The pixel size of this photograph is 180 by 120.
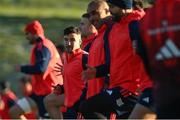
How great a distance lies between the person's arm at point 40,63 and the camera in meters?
16.4

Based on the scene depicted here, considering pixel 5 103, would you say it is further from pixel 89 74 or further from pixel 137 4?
A: pixel 89 74

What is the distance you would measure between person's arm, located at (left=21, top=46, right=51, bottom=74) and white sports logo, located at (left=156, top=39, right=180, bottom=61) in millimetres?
8978

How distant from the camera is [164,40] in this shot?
295 inches

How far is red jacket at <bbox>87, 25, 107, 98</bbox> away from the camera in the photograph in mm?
11859

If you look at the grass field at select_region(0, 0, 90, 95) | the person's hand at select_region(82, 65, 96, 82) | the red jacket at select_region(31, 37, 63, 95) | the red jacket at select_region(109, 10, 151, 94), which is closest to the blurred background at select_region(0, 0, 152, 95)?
the grass field at select_region(0, 0, 90, 95)

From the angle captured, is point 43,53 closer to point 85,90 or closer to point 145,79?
point 85,90

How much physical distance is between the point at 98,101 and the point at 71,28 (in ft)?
7.78

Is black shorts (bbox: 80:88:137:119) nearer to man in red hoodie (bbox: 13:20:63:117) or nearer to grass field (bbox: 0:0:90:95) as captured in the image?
man in red hoodie (bbox: 13:20:63:117)

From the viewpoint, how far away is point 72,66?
A: 43.5ft

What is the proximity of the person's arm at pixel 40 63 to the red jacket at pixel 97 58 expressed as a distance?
4.28 metres

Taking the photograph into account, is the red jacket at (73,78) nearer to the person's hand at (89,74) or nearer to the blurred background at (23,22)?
the person's hand at (89,74)

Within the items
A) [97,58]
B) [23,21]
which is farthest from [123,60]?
[23,21]

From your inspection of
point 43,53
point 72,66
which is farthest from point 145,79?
point 43,53

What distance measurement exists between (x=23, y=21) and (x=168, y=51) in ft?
123
